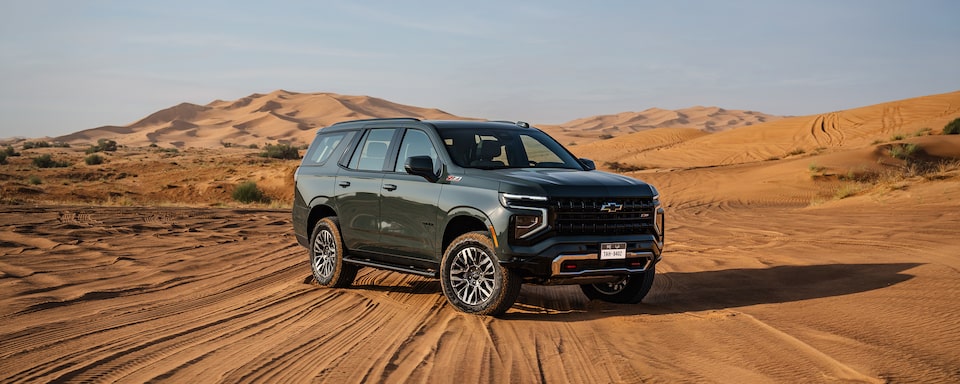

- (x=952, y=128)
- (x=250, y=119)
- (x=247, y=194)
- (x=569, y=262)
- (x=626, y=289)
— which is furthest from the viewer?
(x=250, y=119)

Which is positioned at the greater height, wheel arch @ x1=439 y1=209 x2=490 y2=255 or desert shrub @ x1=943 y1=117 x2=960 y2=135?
desert shrub @ x1=943 y1=117 x2=960 y2=135

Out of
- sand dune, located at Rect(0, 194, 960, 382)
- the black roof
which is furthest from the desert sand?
the black roof

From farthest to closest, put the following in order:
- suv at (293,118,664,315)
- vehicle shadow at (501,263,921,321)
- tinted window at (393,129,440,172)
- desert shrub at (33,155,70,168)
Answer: desert shrub at (33,155,70,168) → tinted window at (393,129,440,172) → vehicle shadow at (501,263,921,321) → suv at (293,118,664,315)

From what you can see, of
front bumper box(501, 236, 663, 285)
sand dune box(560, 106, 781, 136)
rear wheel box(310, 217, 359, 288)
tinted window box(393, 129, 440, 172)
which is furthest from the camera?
sand dune box(560, 106, 781, 136)

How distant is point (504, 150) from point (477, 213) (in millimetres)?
1261

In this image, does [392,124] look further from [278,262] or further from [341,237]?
[278,262]

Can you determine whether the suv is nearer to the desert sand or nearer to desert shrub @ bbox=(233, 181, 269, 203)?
the desert sand

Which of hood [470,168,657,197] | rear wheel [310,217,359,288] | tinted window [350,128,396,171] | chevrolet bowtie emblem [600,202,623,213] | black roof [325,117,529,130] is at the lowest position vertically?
rear wheel [310,217,359,288]

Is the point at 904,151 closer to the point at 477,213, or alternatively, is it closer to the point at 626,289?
the point at 626,289

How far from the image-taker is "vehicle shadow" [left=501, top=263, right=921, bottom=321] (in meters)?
8.52

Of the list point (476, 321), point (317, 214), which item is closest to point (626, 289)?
point (476, 321)

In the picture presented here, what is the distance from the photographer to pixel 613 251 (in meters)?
7.89

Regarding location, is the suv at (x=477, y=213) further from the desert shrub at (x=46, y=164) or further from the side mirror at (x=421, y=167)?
the desert shrub at (x=46, y=164)

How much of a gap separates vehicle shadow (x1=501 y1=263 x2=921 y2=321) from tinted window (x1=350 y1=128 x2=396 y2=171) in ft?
7.10
